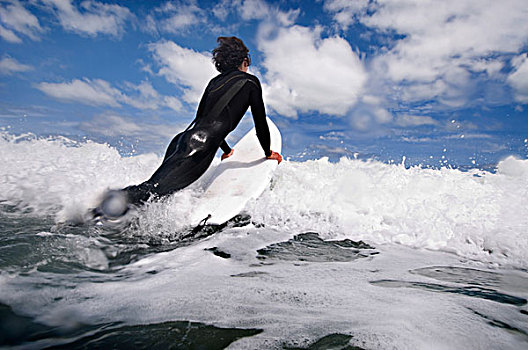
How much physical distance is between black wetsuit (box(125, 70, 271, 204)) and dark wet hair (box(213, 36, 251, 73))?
206 millimetres

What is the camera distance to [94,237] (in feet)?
7.38

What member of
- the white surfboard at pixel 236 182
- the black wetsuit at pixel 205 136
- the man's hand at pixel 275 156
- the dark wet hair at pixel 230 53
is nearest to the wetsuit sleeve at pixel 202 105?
the black wetsuit at pixel 205 136

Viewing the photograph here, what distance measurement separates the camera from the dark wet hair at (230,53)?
12.5ft

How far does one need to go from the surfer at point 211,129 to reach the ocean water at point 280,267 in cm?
19

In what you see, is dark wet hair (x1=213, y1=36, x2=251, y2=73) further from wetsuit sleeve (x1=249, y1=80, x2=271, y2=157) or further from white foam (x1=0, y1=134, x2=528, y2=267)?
white foam (x1=0, y1=134, x2=528, y2=267)

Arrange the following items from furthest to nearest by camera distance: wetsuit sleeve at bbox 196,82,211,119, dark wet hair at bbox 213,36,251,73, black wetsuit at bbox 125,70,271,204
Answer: dark wet hair at bbox 213,36,251,73 → wetsuit sleeve at bbox 196,82,211,119 → black wetsuit at bbox 125,70,271,204

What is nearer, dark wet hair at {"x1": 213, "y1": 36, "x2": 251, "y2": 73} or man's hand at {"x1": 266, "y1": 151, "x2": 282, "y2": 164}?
dark wet hair at {"x1": 213, "y1": 36, "x2": 251, "y2": 73}

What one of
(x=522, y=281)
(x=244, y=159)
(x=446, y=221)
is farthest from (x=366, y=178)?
(x=522, y=281)

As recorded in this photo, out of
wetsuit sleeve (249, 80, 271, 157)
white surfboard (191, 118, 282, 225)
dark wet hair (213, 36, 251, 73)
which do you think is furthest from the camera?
dark wet hair (213, 36, 251, 73)

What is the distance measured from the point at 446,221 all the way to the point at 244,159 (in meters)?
2.58

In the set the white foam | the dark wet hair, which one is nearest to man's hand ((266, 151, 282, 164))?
the white foam

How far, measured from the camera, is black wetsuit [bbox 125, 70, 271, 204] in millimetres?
2889

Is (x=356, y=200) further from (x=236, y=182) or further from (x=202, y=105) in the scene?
(x=202, y=105)

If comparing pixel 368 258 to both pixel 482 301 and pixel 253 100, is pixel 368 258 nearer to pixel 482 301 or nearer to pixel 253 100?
pixel 482 301
